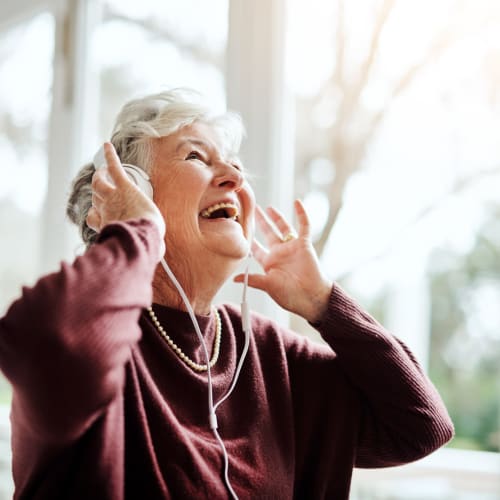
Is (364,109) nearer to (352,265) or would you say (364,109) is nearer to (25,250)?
(352,265)

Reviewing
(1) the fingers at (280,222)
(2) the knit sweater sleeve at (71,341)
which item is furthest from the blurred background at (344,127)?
(2) the knit sweater sleeve at (71,341)

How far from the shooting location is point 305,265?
1.42m

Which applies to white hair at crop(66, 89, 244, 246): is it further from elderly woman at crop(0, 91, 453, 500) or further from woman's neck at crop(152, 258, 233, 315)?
woman's neck at crop(152, 258, 233, 315)

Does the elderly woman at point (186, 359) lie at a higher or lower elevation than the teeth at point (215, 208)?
lower

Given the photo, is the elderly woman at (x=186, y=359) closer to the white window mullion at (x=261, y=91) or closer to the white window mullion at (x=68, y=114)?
the white window mullion at (x=261, y=91)

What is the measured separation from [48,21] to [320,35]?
98cm

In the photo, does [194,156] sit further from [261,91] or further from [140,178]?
[261,91]

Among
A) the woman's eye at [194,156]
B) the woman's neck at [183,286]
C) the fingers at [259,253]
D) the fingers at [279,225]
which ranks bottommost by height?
→ the woman's neck at [183,286]

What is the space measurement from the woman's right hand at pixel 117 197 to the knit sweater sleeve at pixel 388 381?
423 millimetres

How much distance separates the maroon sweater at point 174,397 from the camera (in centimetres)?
94

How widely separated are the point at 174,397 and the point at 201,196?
36cm

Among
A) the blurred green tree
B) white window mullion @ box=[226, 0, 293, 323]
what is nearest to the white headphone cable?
white window mullion @ box=[226, 0, 293, 323]

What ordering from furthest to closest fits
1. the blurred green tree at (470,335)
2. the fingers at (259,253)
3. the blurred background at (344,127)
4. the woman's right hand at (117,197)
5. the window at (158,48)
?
1. the blurred green tree at (470,335)
2. the blurred background at (344,127)
3. the window at (158,48)
4. the fingers at (259,253)
5. the woman's right hand at (117,197)

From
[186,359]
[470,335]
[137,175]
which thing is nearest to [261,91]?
[137,175]
